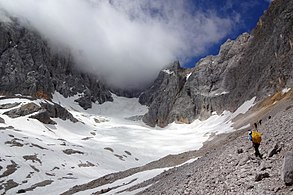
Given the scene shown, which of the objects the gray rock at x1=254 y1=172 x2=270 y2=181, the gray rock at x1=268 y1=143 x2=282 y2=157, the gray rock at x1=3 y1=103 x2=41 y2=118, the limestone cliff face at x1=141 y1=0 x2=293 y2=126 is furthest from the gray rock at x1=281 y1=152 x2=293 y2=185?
the gray rock at x1=3 y1=103 x2=41 y2=118

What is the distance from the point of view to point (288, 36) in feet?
268

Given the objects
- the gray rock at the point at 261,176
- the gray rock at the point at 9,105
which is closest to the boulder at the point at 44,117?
the gray rock at the point at 9,105

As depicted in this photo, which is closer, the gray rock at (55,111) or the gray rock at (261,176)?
the gray rock at (261,176)

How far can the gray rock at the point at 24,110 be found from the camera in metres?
121

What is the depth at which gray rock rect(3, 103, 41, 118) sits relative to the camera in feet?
396

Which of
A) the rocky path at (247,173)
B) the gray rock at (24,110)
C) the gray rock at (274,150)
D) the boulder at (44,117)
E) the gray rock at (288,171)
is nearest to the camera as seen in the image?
the gray rock at (288,171)

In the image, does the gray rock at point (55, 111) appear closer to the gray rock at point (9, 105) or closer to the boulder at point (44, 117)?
the boulder at point (44, 117)

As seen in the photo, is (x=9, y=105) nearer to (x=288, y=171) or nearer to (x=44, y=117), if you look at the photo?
(x=44, y=117)

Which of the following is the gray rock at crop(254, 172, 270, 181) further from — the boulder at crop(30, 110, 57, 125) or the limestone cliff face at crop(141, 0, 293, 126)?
the boulder at crop(30, 110, 57, 125)

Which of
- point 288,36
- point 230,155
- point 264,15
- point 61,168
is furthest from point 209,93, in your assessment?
point 230,155

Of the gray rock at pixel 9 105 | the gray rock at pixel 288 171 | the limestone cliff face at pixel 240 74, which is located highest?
the gray rock at pixel 9 105

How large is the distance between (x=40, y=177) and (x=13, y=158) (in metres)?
12.0

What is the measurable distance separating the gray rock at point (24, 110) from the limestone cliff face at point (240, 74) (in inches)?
2637

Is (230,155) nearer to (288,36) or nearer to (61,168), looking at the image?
(61,168)
